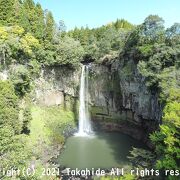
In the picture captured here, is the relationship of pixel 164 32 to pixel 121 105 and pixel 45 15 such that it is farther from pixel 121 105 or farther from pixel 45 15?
pixel 45 15

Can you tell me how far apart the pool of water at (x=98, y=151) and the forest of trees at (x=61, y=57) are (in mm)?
4901

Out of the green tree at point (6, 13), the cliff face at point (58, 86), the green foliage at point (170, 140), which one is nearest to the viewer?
the green foliage at point (170, 140)

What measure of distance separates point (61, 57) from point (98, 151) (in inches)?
527

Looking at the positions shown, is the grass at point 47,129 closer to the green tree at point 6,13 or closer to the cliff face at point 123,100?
the cliff face at point 123,100

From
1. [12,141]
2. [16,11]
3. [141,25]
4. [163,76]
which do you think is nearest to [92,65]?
[141,25]

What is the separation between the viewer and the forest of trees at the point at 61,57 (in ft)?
55.7

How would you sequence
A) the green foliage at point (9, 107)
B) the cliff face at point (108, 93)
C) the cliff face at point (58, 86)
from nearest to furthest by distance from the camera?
1. the green foliage at point (9, 107)
2. the cliff face at point (108, 93)
3. the cliff face at point (58, 86)

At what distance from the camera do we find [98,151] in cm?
3009

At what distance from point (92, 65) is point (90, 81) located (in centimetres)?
218

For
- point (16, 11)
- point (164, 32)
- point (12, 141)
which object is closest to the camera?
point (12, 141)

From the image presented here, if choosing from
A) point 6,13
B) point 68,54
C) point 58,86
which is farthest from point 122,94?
point 6,13

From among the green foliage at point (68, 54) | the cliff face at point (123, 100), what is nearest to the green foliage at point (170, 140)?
the cliff face at point (123, 100)

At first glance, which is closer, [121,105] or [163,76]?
[163,76]

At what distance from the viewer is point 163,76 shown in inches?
982
